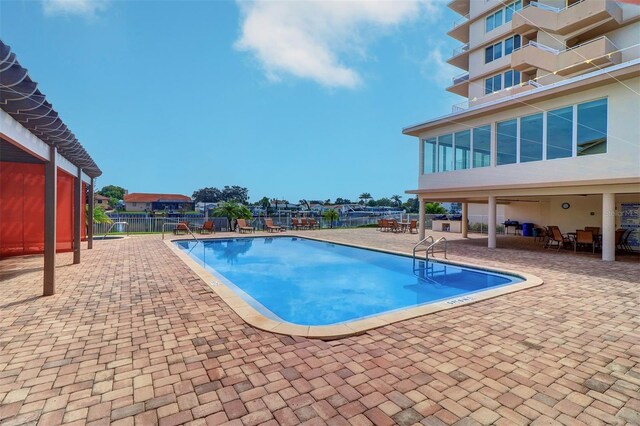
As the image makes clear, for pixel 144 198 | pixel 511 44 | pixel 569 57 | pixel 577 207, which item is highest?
pixel 511 44

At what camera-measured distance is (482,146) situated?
1396 cm

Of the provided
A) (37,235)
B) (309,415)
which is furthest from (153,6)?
(309,415)

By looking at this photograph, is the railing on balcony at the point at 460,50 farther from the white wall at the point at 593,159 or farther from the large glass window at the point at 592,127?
the large glass window at the point at 592,127

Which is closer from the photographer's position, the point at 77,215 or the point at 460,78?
the point at 77,215

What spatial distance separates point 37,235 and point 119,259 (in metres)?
3.13

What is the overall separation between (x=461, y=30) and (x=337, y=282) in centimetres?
2807

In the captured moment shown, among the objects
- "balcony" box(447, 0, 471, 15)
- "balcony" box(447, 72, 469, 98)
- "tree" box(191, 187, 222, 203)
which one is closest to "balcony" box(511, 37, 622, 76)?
"balcony" box(447, 72, 469, 98)

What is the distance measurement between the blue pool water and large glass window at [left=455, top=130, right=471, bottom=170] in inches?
237

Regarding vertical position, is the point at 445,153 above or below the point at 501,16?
below

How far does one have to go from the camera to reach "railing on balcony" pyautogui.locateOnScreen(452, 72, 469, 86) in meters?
27.4

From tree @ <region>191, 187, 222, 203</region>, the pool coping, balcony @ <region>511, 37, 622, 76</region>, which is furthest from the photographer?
tree @ <region>191, 187, 222, 203</region>

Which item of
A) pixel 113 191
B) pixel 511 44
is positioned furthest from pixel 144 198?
pixel 511 44

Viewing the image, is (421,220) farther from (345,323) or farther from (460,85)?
(460,85)

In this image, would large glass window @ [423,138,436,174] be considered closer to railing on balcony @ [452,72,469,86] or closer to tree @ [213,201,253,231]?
tree @ [213,201,253,231]
